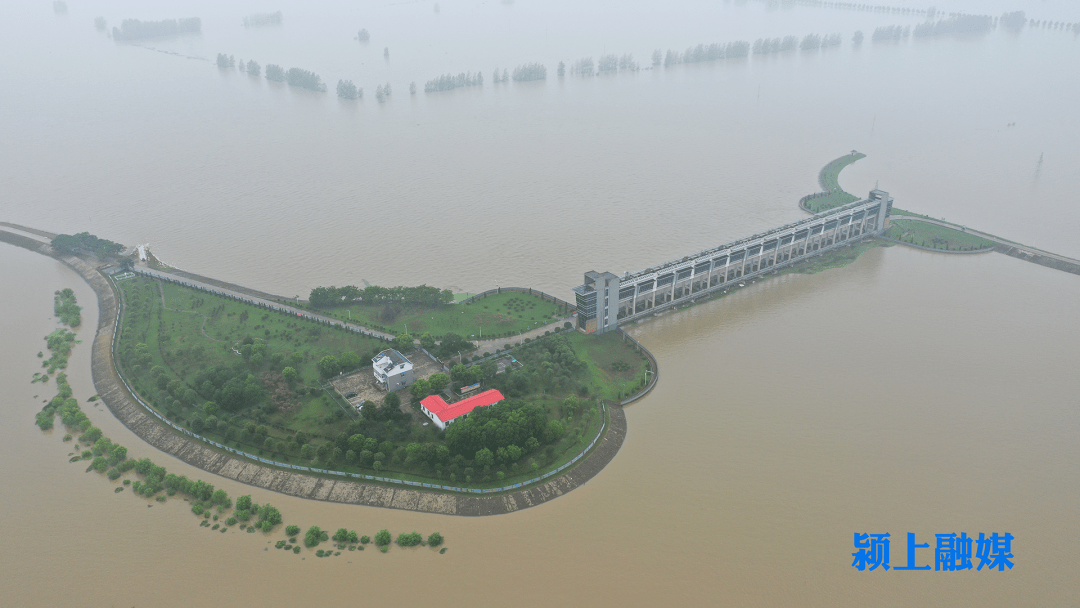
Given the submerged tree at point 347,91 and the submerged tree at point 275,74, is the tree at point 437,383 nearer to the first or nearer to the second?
the submerged tree at point 347,91

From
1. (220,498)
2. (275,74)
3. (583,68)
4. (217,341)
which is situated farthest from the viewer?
(583,68)

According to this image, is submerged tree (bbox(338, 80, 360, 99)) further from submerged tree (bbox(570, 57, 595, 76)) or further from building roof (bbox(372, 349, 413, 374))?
building roof (bbox(372, 349, 413, 374))

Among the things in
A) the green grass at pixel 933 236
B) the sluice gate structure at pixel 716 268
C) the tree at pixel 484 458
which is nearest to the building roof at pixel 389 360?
the tree at pixel 484 458

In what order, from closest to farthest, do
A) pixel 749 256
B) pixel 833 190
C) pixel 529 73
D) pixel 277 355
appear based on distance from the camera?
1. pixel 277 355
2. pixel 749 256
3. pixel 833 190
4. pixel 529 73

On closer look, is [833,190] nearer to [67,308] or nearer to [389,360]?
[389,360]

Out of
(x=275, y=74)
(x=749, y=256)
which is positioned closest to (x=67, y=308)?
(x=749, y=256)

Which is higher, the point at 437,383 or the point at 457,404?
the point at 437,383

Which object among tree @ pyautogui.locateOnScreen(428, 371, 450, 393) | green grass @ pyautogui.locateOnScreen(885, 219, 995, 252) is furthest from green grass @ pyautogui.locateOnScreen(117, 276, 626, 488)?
green grass @ pyautogui.locateOnScreen(885, 219, 995, 252)
